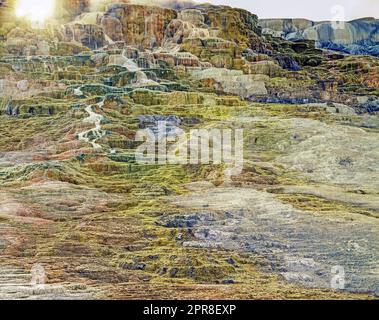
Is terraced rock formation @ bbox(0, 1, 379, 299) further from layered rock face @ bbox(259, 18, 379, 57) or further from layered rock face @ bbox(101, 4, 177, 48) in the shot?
layered rock face @ bbox(259, 18, 379, 57)

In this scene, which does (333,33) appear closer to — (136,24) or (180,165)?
(136,24)

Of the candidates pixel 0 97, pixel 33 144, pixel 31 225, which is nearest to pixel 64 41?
pixel 0 97

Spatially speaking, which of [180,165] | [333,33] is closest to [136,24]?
[333,33]

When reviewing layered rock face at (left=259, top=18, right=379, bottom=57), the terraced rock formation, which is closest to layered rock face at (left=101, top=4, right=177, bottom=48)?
the terraced rock formation

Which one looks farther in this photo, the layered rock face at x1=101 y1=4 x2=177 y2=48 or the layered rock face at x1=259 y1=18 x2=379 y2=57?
the layered rock face at x1=101 y1=4 x2=177 y2=48

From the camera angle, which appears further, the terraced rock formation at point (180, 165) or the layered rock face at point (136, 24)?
the layered rock face at point (136, 24)

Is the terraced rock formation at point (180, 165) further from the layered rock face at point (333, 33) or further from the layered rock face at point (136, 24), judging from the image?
the layered rock face at point (333, 33)

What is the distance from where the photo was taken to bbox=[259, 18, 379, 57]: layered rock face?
22.0 meters

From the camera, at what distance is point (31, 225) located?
521 inches

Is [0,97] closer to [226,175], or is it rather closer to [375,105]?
[226,175]

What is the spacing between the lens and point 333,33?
2258 centimetres

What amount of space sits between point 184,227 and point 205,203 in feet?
4.24

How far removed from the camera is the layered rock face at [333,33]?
22.0m

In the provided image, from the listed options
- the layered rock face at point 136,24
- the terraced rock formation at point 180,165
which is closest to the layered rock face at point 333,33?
the terraced rock formation at point 180,165
